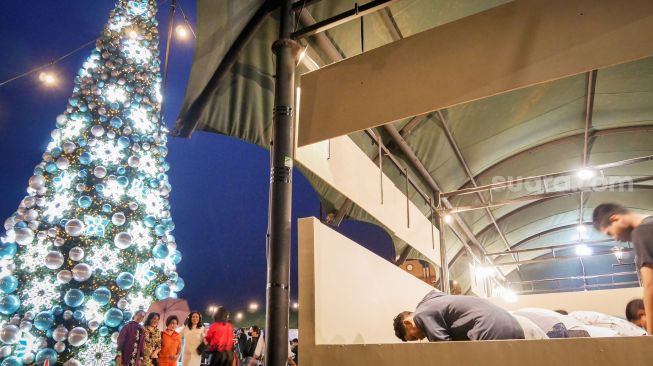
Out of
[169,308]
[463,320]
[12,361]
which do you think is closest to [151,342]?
[169,308]

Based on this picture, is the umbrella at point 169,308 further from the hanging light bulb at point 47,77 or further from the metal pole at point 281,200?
the metal pole at point 281,200

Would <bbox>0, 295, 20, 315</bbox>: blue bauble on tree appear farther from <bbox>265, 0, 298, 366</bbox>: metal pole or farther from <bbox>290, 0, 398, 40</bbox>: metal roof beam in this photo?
<bbox>290, 0, 398, 40</bbox>: metal roof beam

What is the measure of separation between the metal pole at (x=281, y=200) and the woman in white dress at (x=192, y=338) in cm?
327

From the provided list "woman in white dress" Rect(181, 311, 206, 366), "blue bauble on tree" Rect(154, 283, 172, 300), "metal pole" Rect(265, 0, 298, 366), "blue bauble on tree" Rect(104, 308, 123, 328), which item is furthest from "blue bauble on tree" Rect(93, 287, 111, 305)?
"metal pole" Rect(265, 0, 298, 366)

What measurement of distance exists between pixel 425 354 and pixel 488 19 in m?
2.16

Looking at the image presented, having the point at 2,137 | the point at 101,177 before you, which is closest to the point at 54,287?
the point at 101,177

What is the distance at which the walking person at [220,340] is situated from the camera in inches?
202

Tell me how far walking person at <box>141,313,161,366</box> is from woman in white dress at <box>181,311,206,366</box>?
0.48m

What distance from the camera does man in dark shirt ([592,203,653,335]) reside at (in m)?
2.03

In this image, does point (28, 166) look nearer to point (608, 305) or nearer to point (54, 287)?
point (54, 287)

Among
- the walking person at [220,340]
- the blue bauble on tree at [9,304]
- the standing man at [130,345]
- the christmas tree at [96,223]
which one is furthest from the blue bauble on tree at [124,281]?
the walking person at [220,340]

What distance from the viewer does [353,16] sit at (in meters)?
3.28

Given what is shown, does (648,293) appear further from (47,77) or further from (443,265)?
(47,77)

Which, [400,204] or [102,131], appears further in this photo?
[102,131]
